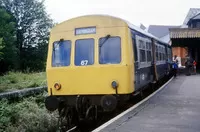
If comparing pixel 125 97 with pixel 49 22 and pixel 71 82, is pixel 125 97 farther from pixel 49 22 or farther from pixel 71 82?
pixel 49 22

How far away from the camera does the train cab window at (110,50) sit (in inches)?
419

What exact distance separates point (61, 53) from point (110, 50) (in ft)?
5.07

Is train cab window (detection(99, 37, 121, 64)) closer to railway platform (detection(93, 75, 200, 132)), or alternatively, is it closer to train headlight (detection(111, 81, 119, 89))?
train headlight (detection(111, 81, 119, 89))

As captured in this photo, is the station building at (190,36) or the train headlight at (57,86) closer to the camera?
the train headlight at (57,86)

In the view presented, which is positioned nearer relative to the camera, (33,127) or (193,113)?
(193,113)

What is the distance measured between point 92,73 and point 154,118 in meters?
2.26

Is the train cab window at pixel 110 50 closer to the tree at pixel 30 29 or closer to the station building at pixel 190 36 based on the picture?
the station building at pixel 190 36

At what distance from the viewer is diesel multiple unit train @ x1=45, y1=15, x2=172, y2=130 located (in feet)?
34.6

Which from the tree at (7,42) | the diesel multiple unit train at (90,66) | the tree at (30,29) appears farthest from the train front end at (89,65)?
the tree at (30,29)

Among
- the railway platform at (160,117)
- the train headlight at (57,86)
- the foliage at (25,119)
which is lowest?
the foliage at (25,119)

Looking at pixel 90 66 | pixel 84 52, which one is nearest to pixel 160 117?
pixel 90 66

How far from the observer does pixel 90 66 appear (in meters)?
10.8

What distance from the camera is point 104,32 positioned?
10828 mm

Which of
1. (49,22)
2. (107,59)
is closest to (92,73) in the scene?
(107,59)
